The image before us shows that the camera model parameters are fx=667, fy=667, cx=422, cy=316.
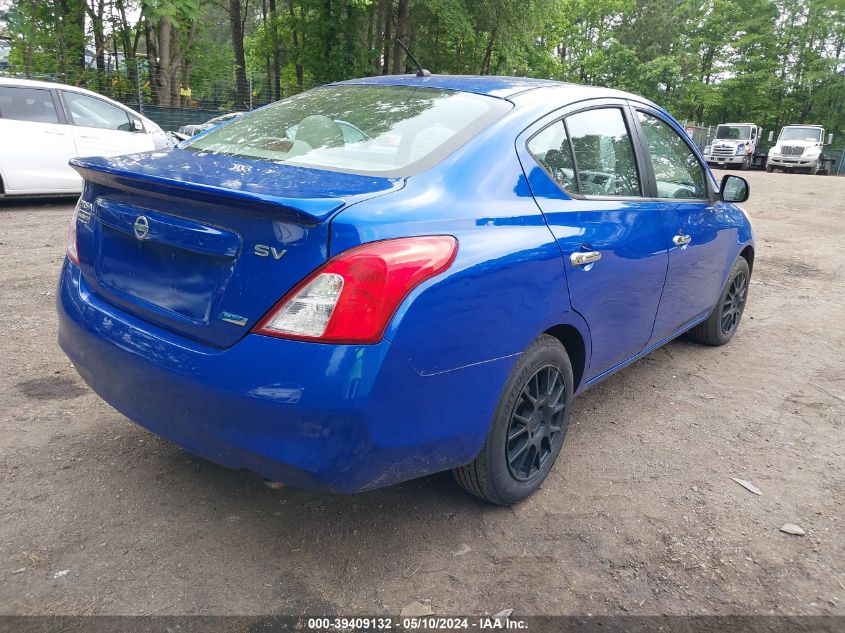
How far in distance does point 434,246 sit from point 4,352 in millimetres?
3221

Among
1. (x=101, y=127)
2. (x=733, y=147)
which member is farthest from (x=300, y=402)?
(x=733, y=147)

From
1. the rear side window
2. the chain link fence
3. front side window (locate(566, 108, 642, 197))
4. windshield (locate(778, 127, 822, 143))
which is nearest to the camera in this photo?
front side window (locate(566, 108, 642, 197))

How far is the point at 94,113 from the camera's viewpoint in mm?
9602

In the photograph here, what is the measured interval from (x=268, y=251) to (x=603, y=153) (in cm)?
Answer: 192

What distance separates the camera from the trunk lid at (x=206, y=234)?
1.95 metres

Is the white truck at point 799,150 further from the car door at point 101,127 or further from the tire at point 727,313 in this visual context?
the tire at point 727,313

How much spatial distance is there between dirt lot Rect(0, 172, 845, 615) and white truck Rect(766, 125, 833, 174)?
32.9 metres

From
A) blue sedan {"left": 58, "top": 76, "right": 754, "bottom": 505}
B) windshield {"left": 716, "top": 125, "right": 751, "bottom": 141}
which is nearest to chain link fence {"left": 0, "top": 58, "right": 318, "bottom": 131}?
blue sedan {"left": 58, "top": 76, "right": 754, "bottom": 505}

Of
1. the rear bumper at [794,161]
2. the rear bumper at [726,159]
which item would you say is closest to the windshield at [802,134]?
the rear bumper at [794,161]

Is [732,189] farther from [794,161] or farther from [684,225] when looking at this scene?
[794,161]

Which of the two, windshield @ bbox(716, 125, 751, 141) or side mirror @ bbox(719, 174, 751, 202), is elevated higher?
windshield @ bbox(716, 125, 751, 141)

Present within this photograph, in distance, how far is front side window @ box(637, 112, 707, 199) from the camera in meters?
3.67

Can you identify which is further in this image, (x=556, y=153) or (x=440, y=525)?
(x=556, y=153)

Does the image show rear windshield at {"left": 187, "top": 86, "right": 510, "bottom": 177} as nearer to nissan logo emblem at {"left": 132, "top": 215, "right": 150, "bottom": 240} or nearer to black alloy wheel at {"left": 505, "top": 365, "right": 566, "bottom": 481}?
nissan logo emblem at {"left": 132, "top": 215, "right": 150, "bottom": 240}
